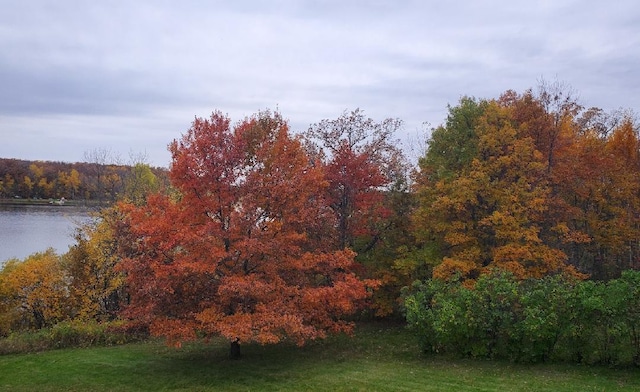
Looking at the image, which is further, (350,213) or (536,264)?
(350,213)

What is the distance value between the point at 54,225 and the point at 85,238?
119ft

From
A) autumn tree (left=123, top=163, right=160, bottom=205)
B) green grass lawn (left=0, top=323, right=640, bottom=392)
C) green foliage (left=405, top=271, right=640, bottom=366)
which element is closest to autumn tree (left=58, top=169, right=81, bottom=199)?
autumn tree (left=123, top=163, right=160, bottom=205)

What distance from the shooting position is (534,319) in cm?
1463

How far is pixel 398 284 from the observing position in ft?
73.0

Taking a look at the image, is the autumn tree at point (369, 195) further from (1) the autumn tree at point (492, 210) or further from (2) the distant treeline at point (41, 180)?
(2) the distant treeline at point (41, 180)

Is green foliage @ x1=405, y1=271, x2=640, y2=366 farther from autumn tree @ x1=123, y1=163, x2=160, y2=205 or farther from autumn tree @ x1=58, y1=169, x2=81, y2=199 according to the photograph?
autumn tree @ x1=58, y1=169, x2=81, y2=199

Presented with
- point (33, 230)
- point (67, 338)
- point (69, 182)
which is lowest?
point (67, 338)

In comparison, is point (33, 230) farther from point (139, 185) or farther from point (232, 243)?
point (232, 243)

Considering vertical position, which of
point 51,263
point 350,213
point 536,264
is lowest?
point 51,263

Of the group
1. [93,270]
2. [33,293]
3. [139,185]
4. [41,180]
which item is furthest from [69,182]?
[33,293]

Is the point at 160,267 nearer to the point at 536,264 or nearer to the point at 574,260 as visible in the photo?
the point at 536,264

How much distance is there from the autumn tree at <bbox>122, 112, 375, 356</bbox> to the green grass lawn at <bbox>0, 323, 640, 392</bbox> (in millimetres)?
1279

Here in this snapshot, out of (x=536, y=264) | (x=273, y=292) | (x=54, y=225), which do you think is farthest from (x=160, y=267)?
(x=54, y=225)

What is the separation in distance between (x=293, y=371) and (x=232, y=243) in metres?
4.31
